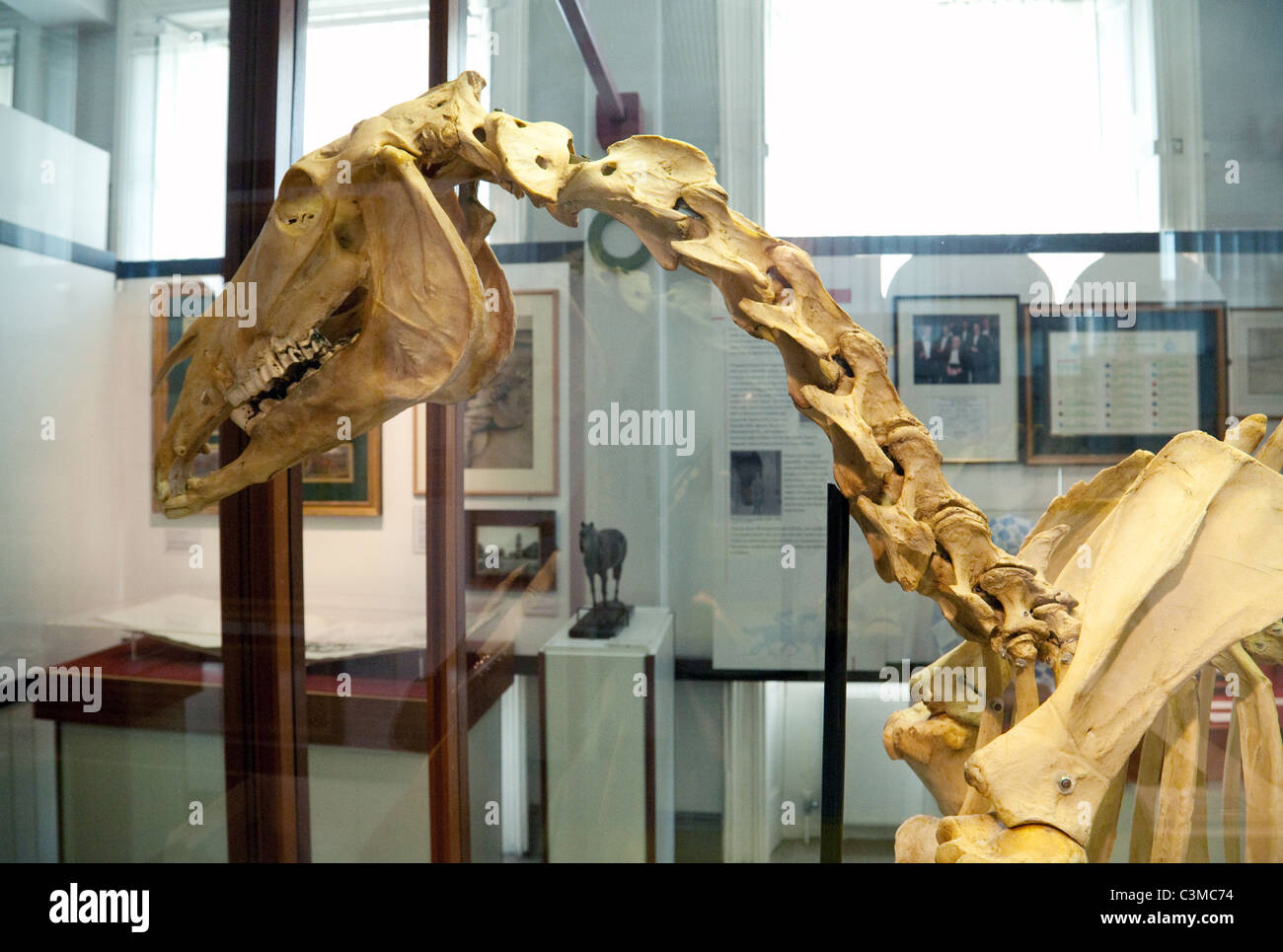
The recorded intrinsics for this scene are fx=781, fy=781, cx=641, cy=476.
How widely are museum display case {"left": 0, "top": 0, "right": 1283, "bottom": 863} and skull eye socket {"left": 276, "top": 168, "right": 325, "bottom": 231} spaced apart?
0.04ft

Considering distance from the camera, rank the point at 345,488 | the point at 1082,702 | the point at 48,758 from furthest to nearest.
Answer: the point at 345,488, the point at 48,758, the point at 1082,702

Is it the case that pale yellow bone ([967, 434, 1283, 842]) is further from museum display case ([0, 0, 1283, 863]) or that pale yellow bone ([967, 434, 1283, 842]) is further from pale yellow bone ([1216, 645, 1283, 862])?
pale yellow bone ([1216, 645, 1283, 862])

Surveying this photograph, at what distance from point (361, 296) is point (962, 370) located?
1484mm

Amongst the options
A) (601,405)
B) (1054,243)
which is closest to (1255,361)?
(1054,243)

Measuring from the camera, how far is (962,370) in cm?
203

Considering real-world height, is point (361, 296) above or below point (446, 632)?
above

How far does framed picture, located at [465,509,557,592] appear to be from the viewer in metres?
2.01

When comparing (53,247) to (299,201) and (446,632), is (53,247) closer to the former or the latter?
(299,201)

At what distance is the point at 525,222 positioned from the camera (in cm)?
201

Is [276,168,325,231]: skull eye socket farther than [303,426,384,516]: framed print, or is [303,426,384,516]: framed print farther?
[303,426,384,516]: framed print

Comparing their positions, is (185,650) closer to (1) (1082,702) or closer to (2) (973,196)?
(1) (1082,702)

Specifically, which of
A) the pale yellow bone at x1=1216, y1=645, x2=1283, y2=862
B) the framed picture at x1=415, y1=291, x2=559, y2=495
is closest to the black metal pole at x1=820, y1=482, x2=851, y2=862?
the pale yellow bone at x1=1216, y1=645, x2=1283, y2=862
